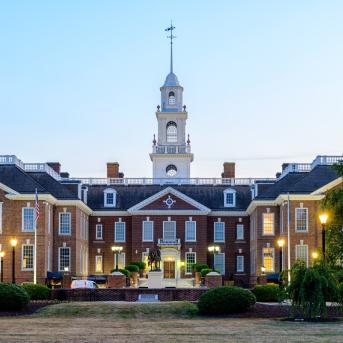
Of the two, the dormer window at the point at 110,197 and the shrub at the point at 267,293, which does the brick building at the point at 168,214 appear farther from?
the shrub at the point at 267,293

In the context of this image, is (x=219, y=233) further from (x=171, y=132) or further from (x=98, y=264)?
(x=171, y=132)

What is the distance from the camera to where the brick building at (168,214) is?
58969 mm

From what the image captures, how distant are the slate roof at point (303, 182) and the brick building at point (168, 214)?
85 millimetres

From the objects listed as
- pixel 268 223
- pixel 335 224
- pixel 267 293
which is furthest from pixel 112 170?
pixel 335 224

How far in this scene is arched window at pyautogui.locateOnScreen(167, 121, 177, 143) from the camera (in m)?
85.2

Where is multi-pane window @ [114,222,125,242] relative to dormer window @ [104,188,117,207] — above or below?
below

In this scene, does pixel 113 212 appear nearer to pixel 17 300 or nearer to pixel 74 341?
pixel 17 300

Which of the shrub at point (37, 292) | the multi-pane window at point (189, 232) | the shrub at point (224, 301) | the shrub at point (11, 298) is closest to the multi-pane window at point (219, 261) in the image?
the multi-pane window at point (189, 232)

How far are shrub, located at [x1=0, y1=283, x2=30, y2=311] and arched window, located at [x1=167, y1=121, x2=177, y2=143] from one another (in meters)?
51.8

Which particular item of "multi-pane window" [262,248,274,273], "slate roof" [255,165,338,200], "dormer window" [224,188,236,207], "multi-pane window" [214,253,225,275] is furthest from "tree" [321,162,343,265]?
"dormer window" [224,188,236,207]

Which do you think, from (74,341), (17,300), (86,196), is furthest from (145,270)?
(74,341)

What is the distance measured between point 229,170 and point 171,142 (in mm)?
8974

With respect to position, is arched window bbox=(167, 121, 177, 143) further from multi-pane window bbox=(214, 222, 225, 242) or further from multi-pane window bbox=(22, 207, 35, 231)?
multi-pane window bbox=(22, 207, 35, 231)

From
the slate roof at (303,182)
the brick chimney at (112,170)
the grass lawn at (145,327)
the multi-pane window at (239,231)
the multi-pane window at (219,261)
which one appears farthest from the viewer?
the brick chimney at (112,170)
